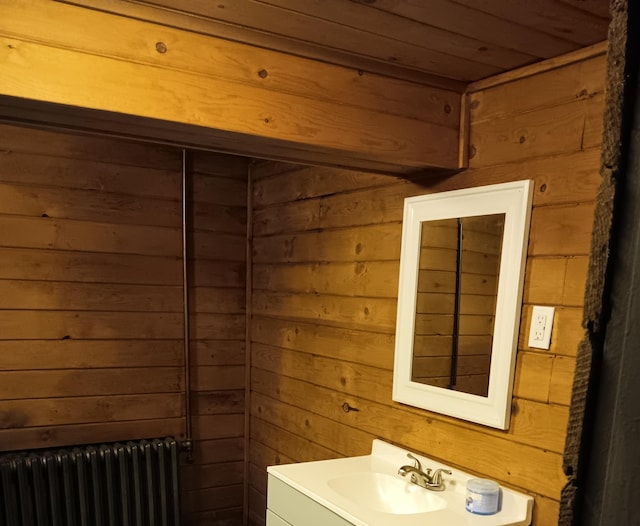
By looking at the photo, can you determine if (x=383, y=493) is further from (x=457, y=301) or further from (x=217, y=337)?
(x=217, y=337)

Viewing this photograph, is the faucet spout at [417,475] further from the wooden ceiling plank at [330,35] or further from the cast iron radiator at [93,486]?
the cast iron radiator at [93,486]

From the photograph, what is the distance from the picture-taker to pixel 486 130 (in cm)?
170

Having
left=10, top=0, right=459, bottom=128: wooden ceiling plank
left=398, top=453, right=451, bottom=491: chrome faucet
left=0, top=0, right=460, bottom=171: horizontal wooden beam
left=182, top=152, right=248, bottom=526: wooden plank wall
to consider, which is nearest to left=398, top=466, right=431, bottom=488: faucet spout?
left=398, top=453, right=451, bottom=491: chrome faucet

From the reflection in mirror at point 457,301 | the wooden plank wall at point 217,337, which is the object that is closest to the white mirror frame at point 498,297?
the reflection in mirror at point 457,301

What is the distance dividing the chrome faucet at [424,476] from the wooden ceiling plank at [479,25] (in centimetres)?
129

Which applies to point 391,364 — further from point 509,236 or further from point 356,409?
point 509,236

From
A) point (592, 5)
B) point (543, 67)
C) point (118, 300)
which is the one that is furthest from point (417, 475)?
point (118, 300)

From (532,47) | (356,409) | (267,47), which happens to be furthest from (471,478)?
(267,47)

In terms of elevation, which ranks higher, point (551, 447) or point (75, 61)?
point (75, 61)

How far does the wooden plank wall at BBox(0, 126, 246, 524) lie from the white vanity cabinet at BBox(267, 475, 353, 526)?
1.15 m

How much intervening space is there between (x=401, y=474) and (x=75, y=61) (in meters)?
1.52

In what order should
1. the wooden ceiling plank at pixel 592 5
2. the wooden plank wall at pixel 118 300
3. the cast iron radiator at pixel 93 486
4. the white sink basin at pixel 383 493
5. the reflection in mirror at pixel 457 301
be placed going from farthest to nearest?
the wooden plank wall at pixel 118 300 < the cast iron radiator at pixel 93 486 < the white sink basin at pixel 383 493 < the reflection in mirror at pixel 457 301 < the wooden ceiling plank at pixel 592 5

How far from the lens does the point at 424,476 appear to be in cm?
173

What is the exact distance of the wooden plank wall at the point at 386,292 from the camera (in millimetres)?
1429
